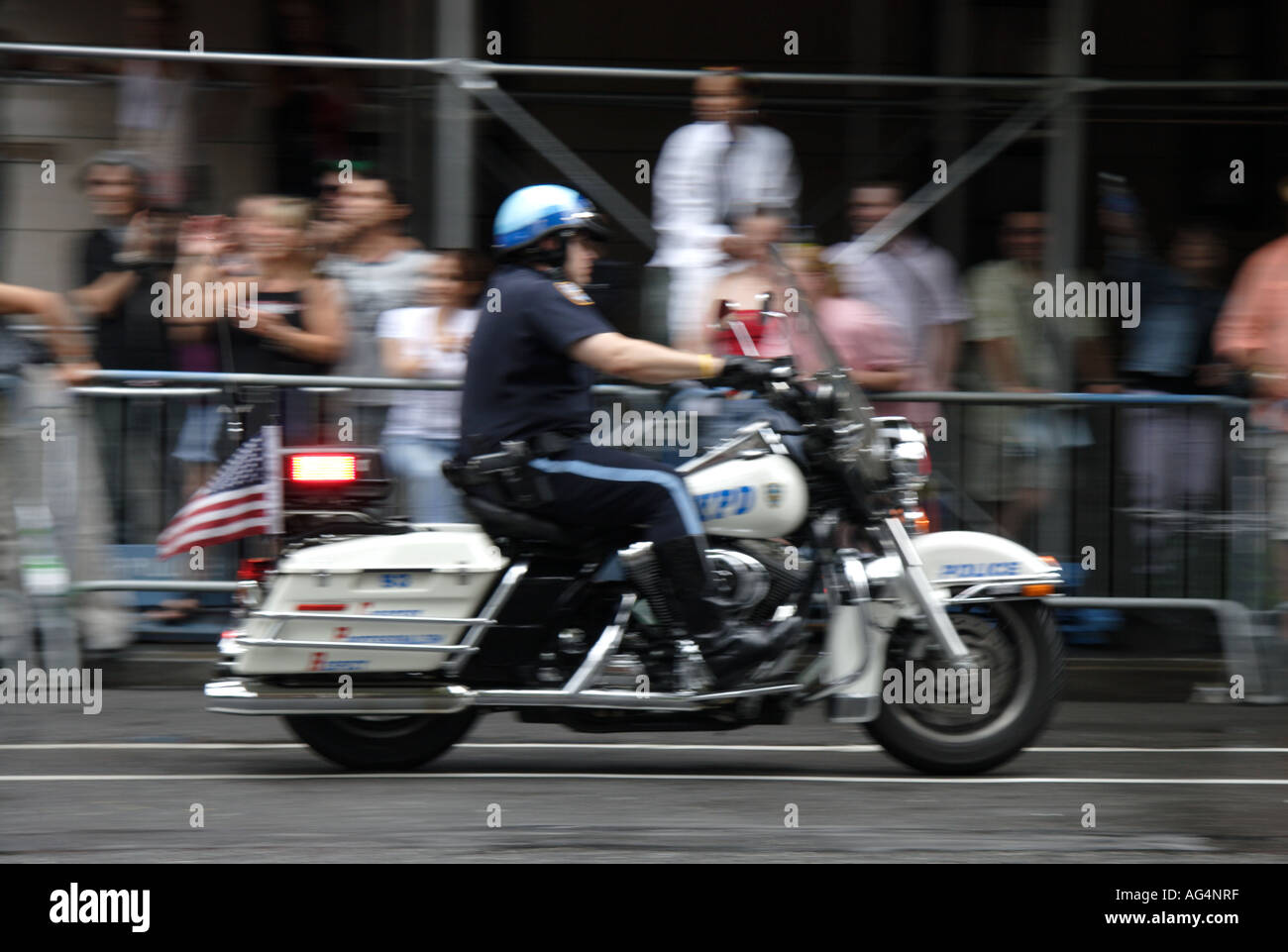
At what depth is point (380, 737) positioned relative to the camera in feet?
22.4

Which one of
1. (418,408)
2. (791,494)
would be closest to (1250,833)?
(791,494)

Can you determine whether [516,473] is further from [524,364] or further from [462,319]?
[462,319]

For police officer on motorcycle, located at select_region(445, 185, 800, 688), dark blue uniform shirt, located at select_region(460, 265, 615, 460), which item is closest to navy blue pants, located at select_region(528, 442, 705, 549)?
police officer on motorcycle, located at select_region(445, 185, 800, 688)

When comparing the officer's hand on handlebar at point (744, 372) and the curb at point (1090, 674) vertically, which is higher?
the officer's hand on handlebar at point (744, 372)

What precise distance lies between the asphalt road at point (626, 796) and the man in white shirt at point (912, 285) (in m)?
2.27

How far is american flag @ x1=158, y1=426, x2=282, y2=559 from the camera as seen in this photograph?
733cm

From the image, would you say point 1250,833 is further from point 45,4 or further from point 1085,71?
point 45,4

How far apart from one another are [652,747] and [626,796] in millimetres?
1015

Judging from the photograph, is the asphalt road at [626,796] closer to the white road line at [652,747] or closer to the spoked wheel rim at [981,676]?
the white road line at [652,747]

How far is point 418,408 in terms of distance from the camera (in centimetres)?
868

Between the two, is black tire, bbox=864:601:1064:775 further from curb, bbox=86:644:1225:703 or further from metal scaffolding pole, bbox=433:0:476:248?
metal scaffolding pole, bbox=433:0:476:248

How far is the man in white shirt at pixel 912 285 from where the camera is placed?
9.62 m

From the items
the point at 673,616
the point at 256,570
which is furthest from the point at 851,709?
the point at 256,570

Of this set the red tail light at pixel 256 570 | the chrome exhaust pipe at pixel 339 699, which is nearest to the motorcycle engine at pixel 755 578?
the chrome exhaust pipe at pixel 339 699
